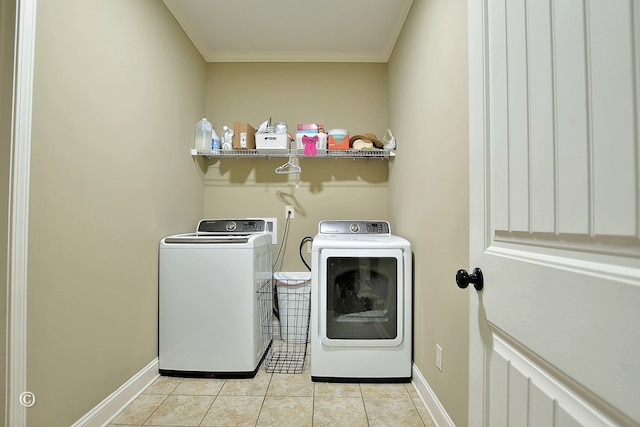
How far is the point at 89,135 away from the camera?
4.58ft

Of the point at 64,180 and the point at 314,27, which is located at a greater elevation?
the point at 314,27

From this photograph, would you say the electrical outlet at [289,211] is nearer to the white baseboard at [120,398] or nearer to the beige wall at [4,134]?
the white baseboard at [120,398]

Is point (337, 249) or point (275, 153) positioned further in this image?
point (275, 153)

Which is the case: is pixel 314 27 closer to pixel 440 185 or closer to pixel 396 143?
pixel 396 143

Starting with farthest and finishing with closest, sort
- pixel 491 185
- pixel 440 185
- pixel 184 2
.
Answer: pixel 184 2 → pixel 440 185 → pixel 491 185

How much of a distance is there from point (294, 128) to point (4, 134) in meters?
1.98

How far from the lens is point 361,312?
1.98m

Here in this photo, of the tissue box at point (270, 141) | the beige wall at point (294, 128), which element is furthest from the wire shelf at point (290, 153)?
the beige wall at point (294, 128)

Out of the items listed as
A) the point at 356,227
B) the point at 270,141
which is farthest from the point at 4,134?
the point at 356,227

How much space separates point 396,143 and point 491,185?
1.79 m

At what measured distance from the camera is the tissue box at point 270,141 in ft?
8.13

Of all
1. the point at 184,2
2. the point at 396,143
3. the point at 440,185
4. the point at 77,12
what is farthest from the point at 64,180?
the point at 396,143

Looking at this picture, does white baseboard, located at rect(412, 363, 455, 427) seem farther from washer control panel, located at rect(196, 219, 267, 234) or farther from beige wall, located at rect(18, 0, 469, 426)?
washer control panel, located at rect(196, 219, 267, 234)

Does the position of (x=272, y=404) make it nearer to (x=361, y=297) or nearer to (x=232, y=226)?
Answer: (x=361, y=297)
